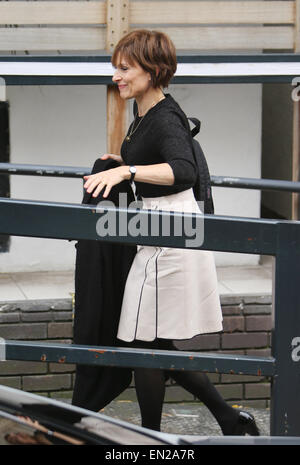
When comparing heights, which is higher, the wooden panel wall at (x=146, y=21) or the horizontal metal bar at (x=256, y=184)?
the wooden panel wall at (x=146, y=21)

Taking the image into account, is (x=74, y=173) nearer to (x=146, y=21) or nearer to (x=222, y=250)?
(x=222, y=250)

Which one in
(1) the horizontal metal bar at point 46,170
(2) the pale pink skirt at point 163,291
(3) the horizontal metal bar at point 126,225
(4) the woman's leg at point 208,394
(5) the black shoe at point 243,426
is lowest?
(5) the black shoe at point 243,426

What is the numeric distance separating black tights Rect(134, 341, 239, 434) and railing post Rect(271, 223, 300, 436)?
0.71m

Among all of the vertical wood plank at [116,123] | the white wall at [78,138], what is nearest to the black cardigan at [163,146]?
the vertical wood plank at [116,123]

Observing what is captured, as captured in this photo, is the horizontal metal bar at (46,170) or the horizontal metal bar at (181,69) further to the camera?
the horizontal metal bar at (181,69)

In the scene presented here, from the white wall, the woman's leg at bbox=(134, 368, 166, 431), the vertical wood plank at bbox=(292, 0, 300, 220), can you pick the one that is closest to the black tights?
the woman's leg at bbox=(134, 368, 166, 431)

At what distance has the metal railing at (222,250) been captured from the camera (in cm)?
266

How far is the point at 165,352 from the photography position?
9.32 ft

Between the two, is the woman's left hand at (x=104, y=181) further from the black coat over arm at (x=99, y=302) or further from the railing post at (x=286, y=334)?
the railing post at (x=286, y=334)

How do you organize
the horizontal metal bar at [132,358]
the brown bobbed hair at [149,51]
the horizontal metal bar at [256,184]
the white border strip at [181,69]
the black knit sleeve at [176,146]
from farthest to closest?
the white border strip at [181,69]
the horizontal metal bar at [256,184]
the brown bobbed hair at [149,51]
the black knit sleeve at [176,146]
the horizontal metal bar at [132,358]

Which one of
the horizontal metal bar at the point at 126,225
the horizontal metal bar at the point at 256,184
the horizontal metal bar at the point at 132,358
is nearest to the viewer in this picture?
the horizontal metal bar at the point at 126,225

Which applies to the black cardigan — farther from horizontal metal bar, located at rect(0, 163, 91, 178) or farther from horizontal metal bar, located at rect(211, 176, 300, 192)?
horizontal metal bar, located at rect(211, 176, 300, 192)

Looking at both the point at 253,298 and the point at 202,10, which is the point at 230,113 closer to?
the point at 202,10
